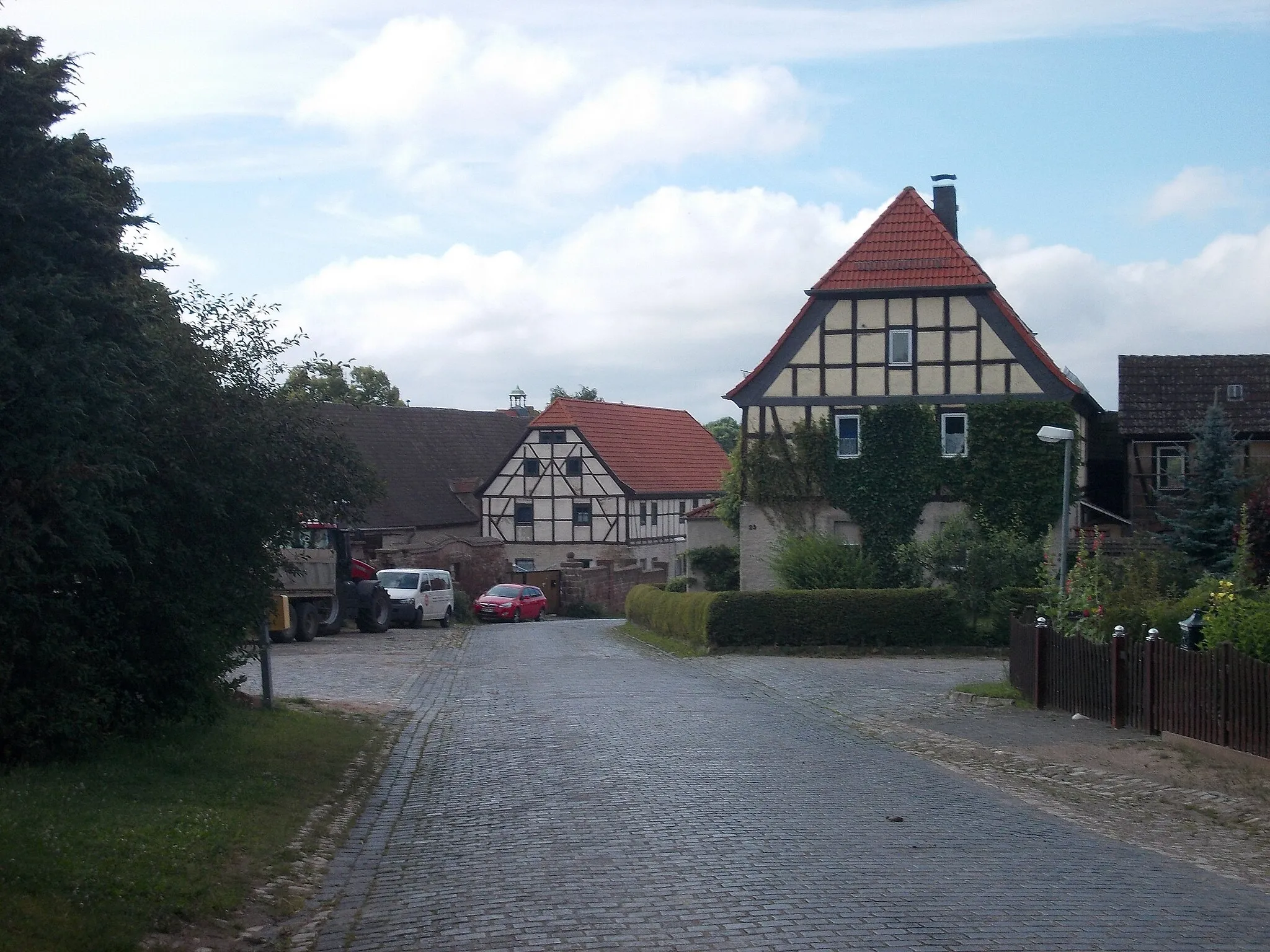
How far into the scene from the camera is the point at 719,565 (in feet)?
136

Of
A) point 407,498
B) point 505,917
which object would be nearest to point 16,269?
point 505,917

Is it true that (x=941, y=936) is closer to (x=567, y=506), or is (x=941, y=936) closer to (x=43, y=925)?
(x=43, y=925)

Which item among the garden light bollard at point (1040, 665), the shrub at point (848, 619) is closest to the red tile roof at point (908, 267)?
the shrub at point (848, 619)

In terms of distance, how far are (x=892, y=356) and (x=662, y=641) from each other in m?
10.0

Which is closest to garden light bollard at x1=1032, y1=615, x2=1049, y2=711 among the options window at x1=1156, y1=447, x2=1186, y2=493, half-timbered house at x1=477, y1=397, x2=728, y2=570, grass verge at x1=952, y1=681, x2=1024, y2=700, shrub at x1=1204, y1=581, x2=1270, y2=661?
grass verge at x1=952, y1=681, x2=1024, y2=700

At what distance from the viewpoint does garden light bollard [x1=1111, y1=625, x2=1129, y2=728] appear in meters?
16.7

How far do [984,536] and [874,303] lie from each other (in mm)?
7178

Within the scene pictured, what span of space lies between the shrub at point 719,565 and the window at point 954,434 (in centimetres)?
808

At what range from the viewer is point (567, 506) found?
199ft

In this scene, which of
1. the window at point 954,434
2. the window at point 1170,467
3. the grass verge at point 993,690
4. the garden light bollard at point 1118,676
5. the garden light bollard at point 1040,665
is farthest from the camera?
the window at point 1170,467

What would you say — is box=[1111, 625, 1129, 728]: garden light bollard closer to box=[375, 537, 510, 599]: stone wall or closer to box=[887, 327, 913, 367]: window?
box=[887, 327, 913, 367]: window

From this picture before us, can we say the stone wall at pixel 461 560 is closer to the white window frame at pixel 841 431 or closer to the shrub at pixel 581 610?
the shrub at pixel 581 610

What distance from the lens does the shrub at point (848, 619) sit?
3083 cm

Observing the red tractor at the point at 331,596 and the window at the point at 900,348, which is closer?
the red tractor at the point at 331,596
